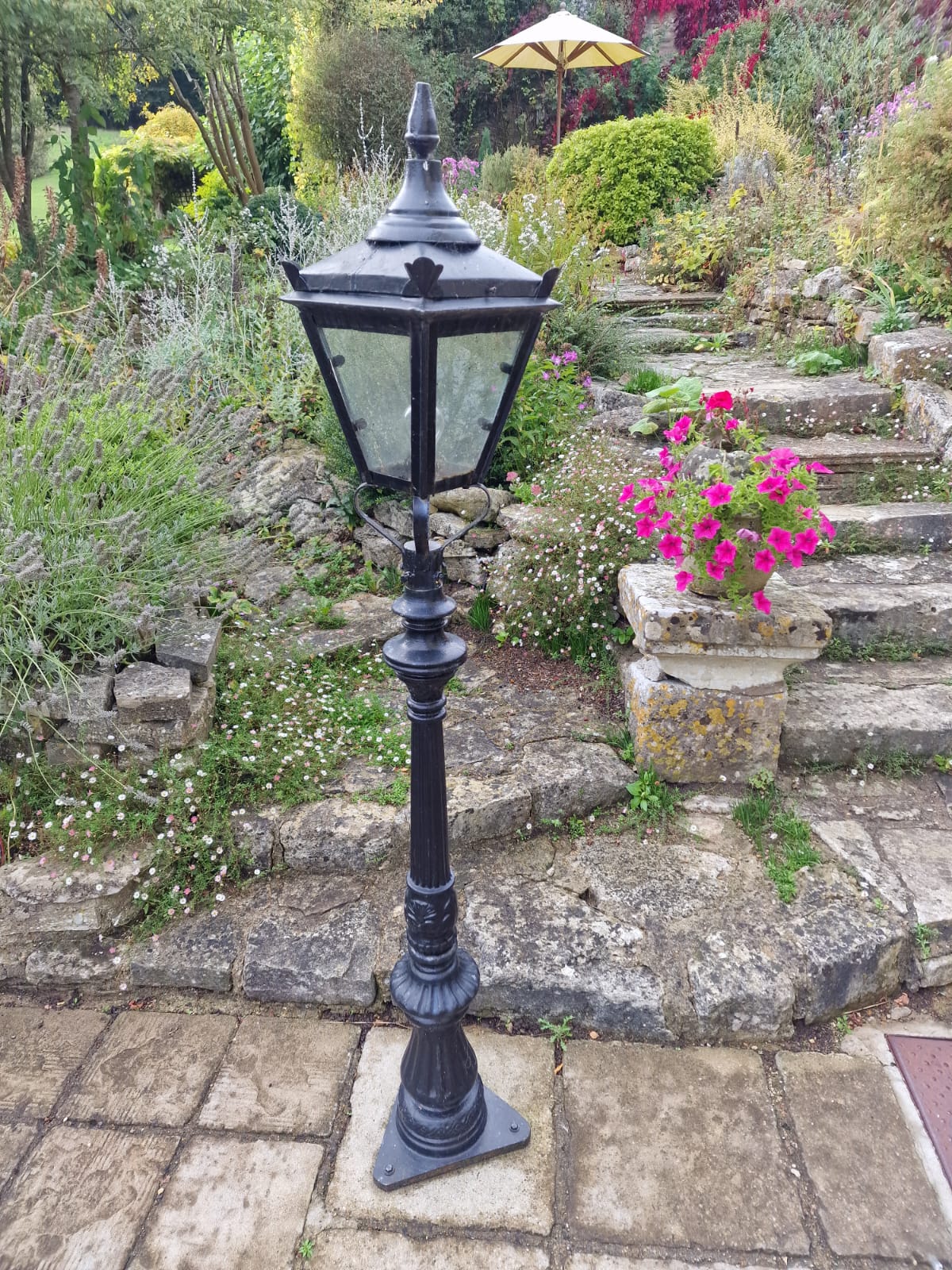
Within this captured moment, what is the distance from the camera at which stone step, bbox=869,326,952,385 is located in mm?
4125

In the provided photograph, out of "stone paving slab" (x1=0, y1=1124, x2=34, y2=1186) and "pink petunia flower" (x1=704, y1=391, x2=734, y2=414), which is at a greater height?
"pink petunia flower" (x1=704, y1=391, x2=734, y2=414)

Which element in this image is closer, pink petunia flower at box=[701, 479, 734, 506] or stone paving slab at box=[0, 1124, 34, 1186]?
stone paving slab at box=[0, 1124, 34, 1186]

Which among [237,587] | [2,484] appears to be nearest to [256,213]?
[237,587]

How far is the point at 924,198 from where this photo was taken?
4.31 metres

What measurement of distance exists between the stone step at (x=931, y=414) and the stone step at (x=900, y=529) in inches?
18.6

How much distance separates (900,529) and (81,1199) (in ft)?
11.9

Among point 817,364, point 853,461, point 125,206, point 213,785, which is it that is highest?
point 125,206

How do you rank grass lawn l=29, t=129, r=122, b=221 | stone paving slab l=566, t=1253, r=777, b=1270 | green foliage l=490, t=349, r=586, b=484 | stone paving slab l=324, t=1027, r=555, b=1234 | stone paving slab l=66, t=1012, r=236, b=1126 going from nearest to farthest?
1. stone paving slab l=566, t=1253, r=777, b=1270
2. stone paving slab l=324, t=1027, r=555, b=1234
3. stone paving slab l=66, t=1012, r=236, b=1126
4. green foliage l=490, t=349, r=586, b=484
5. grass lawn l=29, t=129, r=122, b=221

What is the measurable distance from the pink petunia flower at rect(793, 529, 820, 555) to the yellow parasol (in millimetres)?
8317

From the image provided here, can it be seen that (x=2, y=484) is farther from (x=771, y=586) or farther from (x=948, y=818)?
(x=948, y=818)

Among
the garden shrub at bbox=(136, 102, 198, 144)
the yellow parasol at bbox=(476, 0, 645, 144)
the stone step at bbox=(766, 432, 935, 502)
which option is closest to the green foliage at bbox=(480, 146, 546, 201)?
the yellow parasol at bbox=(476, 0, 645, 144)

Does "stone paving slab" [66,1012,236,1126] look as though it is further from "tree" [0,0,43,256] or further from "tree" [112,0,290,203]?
"tree" [112,0,290,203]

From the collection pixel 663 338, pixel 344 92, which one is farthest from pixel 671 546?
pixel 344 92

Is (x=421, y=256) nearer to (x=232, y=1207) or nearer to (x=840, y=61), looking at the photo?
(x=232, y=1207)
